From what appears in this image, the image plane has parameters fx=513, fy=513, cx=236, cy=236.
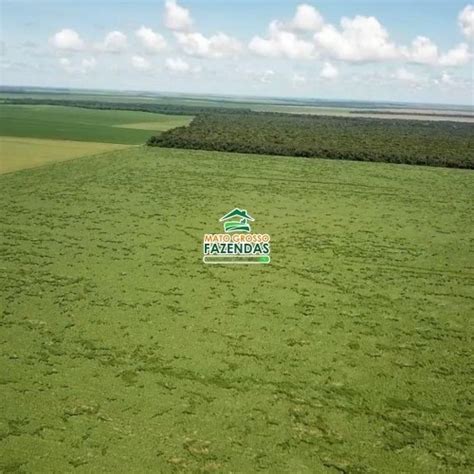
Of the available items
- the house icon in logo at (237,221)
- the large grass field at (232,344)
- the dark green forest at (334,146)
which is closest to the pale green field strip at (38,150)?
the dark green forest at (334,146)

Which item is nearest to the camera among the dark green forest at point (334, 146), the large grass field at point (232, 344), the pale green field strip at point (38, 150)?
the large grass field at point (232, 344)

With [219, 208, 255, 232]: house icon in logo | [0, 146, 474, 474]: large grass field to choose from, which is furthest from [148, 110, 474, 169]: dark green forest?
[219, 208, 255, 232]: house icon in logo

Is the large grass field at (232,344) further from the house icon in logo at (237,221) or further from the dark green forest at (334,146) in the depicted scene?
the dark green forest at (334,146)

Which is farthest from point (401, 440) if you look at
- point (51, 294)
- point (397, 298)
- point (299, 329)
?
point (51, 294)

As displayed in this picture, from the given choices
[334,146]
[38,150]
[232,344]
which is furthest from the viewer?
[334,146]

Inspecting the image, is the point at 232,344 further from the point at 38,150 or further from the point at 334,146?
the point at 334,146

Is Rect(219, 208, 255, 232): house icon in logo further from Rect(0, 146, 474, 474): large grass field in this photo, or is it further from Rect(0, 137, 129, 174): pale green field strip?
Rect(0, 137, 129, 174): pale green field strip

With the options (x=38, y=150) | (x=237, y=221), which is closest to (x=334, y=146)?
(x=38, y=150)
